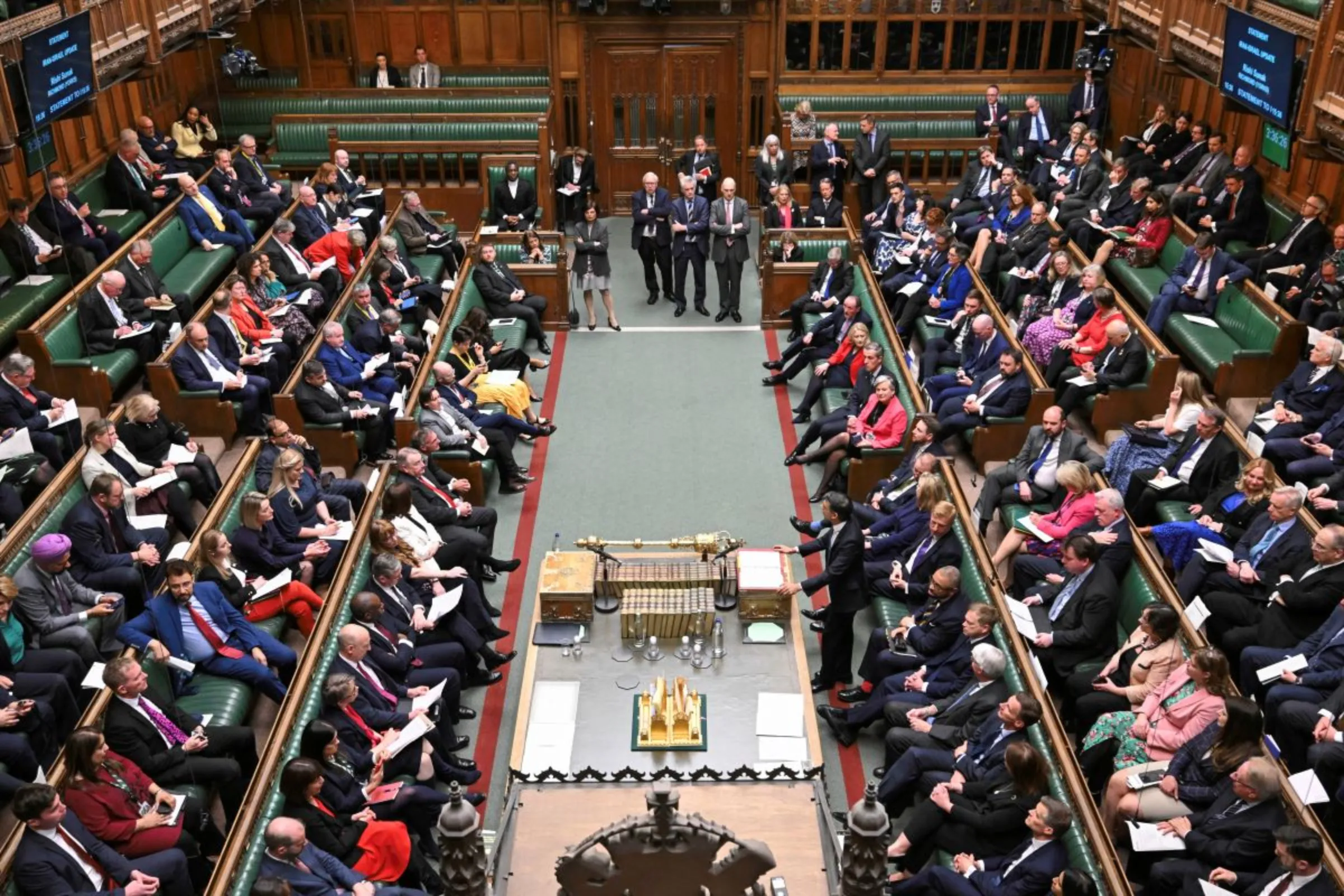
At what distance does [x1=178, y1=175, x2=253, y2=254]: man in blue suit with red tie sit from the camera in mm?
11555

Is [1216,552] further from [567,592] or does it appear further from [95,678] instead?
[95,678]

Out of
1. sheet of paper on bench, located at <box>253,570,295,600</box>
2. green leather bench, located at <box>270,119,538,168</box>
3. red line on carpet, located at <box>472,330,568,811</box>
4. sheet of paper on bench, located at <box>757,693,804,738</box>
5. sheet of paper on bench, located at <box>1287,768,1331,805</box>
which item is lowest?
red line on carpet, located at <box>472,330,568,811</box>

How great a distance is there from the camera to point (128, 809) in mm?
5340

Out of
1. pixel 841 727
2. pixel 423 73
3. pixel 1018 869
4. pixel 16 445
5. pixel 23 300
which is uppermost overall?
pixel 423 73

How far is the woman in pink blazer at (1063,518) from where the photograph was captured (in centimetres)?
751

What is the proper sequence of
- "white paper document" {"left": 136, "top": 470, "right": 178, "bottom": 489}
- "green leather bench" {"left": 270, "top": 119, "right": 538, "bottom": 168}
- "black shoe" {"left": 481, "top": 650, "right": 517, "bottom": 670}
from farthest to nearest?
"green leather bench" {"left": 270, "top": 119, "right": 538, "bottom": 168} → "white paper document" {"left": 136, "top": 470, "right": 178, "bottom": 489} → "black shoe" {"left": 481, "top": 650, "right": 517, "bottom": 670}

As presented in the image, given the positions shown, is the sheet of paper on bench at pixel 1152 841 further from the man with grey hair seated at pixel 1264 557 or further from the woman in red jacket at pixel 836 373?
the woman in red jacket at pixel 836 373

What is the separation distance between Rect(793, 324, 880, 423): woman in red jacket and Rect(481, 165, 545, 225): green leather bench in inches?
183

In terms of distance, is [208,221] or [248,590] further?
[208,221]

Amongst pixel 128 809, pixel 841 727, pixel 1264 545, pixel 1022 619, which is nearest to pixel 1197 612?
pixel 1264 545

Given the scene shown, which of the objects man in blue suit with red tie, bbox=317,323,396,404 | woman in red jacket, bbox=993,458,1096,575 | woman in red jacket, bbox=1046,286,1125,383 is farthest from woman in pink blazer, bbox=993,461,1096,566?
man in blue suit with red tie, bbox=317,323,396,404

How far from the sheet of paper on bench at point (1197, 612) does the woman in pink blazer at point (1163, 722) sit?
A: 57 centimetres

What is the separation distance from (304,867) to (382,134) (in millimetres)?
11528

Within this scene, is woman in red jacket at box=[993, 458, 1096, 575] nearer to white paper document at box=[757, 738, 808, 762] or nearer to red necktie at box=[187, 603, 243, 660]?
white paper document at box=[757, 738, 808, 762]
